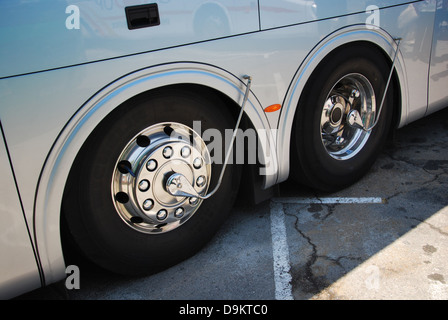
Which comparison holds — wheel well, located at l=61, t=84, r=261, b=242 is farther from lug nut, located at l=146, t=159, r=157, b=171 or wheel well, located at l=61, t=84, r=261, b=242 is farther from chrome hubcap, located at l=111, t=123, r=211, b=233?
lug nut, located at l=146, t=159, r=157, b=171

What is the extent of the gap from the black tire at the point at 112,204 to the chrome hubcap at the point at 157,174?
40 millimetres

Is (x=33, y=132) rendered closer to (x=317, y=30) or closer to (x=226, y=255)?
(x=226, y=255)

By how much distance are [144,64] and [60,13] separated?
386 mm

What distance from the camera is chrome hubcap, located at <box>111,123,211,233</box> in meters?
2.07

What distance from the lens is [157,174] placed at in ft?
7.04

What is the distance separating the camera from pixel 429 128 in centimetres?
418

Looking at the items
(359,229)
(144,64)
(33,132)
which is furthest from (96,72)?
(359,229)

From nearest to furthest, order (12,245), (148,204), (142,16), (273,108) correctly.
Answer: (12,245) → (142,16) → (148,204) → (273,108)

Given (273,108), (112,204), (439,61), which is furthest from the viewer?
(439,61)

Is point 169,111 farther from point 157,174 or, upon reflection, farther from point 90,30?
point 90,30

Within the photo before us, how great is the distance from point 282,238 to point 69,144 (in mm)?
1373

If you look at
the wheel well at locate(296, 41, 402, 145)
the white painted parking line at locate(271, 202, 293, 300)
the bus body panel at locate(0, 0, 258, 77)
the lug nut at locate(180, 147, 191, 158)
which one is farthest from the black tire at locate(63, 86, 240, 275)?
the wheel well at locate(296, 41, 402, 145)

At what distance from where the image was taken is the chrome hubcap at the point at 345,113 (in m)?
2.93

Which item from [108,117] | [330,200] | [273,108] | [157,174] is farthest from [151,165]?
[330,200]
